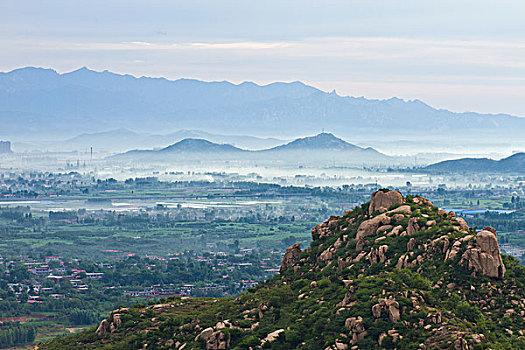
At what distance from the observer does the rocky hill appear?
27.0 meters

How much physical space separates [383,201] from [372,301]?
9.40 meters

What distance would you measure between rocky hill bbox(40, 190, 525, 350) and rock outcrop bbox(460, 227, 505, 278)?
0.03 meters

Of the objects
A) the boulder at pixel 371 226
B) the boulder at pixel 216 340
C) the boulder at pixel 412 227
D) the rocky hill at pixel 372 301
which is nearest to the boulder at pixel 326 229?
the rocky hill at pixel 372 301

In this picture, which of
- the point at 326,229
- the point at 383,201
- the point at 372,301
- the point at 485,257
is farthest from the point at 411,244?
the point at 326,229

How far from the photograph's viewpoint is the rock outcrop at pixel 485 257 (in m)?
30.0

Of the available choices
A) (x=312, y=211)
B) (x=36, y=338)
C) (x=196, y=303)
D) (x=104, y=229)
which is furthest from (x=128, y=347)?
(x=312, y=211)

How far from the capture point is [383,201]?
36.6 meters

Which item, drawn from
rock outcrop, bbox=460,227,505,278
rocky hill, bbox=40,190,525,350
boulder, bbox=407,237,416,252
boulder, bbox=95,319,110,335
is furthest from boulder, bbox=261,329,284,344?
boulder, bbox=95,319,110,335

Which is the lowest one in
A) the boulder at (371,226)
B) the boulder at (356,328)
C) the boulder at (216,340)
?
the boulder at (216,340)

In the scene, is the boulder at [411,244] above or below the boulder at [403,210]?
below

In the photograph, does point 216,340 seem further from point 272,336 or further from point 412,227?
point 412,227

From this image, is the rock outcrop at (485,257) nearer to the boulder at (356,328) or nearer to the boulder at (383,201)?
the boulder at (356,328)

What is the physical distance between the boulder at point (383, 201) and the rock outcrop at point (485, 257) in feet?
21.8

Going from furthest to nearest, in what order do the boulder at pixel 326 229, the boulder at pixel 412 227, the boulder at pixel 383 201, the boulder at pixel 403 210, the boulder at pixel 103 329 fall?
the boulder at pixel 326 229, the boulder at pixel 383 201, the boulder at pixel 403 210, the boulder at pixel 103 329, the boulder at pixel 412 227
